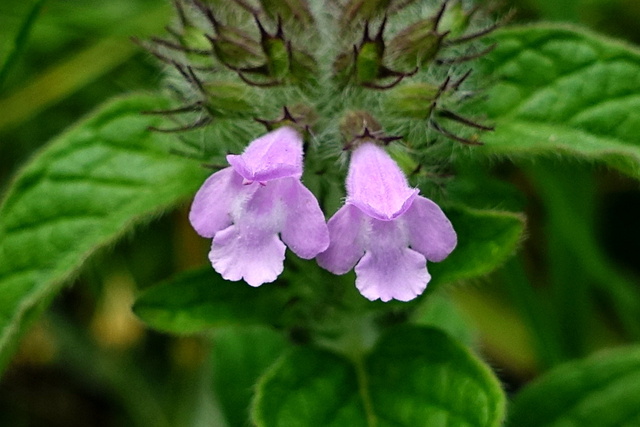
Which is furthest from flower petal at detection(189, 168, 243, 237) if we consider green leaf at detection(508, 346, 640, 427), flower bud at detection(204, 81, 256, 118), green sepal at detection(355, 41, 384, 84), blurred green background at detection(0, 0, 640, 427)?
blurred green background at detection(0, 0, 640, 427)

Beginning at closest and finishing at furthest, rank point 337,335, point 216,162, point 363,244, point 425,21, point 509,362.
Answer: point 363,244 < point 425,21 < point 216,162 < point 337,335 < point 509,362

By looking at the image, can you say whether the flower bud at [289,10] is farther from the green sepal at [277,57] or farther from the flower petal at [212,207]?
the flower petal at [212,207]

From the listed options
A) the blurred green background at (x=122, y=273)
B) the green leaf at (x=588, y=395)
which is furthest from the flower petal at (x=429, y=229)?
the blurred green background at (x=122, y=273)

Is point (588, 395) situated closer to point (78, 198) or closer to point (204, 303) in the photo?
point (204, 303)

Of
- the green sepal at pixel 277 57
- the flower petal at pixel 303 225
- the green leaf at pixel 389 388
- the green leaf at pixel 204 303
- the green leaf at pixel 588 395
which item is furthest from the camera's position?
the green leaf at pixel 588 395

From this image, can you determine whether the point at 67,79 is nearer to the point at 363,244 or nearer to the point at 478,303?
the point at 478,303

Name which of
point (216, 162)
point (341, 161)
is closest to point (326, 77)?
point (341, 161)
